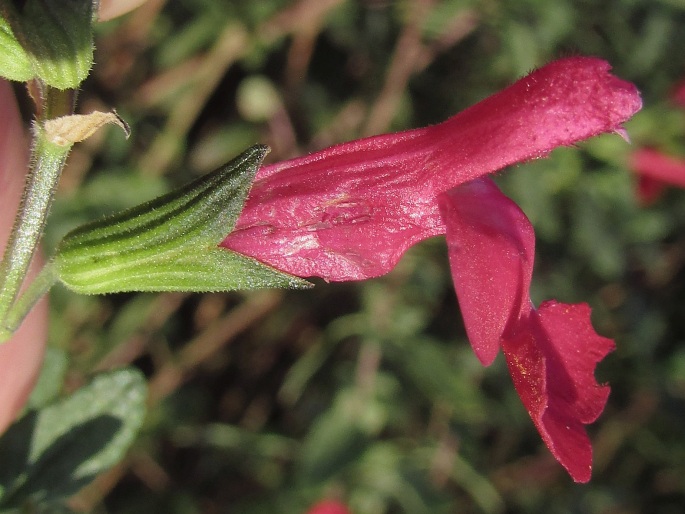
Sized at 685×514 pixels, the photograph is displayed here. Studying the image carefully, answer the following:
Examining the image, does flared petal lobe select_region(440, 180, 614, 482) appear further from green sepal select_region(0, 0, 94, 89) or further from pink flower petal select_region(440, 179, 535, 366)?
green sepal select_region(0, 0, 94, 89)

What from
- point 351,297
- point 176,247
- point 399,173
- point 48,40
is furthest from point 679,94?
point 48,40

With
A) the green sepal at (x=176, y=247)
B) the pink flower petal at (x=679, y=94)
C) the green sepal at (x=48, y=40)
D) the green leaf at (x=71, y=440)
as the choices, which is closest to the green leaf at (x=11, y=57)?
the green sepal at (x=48, y=40)

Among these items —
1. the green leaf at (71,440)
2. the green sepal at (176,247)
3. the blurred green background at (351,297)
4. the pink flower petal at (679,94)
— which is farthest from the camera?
the pink flower petal at (679,94)

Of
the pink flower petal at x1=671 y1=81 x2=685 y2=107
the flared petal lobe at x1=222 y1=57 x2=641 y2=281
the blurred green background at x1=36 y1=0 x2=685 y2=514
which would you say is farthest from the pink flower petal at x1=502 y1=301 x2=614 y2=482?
the pink flower petal at x1=671 y1=81 x2=685 y2=107

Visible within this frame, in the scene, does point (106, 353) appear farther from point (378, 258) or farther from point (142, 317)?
point (378, 258)

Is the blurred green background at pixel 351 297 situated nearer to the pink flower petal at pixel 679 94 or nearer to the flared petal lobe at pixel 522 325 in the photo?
the pink flower petal at pixel 679 94

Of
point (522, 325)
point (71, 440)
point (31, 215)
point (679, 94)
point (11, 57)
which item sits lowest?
point (679, 94)

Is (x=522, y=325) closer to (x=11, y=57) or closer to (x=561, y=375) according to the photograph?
(x=561, y=375)
